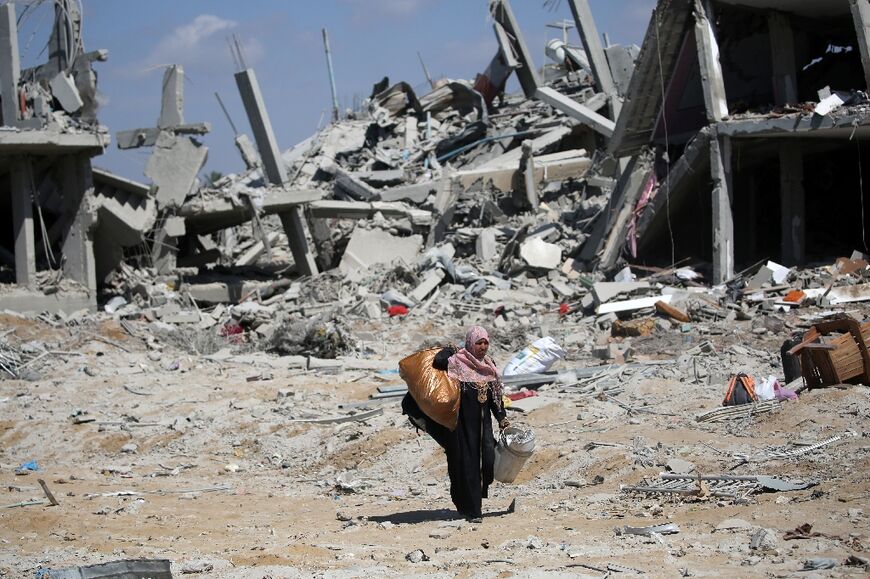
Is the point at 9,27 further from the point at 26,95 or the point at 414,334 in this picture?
the point at 414,334

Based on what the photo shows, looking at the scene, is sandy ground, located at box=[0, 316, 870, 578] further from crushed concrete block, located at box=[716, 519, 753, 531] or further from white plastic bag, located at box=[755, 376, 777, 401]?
white plastic bag, located at box=[755, 376, 777, 401]

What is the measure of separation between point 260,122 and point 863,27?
13200 mm

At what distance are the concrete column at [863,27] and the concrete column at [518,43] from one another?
49.1ft

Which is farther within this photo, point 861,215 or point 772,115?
point 861,215

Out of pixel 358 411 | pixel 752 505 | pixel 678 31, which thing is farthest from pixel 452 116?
pixel 752 505

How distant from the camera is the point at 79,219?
17797 millimetres

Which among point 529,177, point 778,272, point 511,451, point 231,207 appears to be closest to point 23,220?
point 231,207

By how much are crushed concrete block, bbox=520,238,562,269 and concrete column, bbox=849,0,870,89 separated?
6.27m

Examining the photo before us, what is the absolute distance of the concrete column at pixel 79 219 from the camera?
1775cm

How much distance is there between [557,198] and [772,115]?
28.8 ft

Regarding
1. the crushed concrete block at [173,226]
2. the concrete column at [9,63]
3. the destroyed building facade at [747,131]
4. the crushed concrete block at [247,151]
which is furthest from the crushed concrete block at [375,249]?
the crushed concrete block at [247,151]

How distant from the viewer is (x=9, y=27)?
57.9 feet

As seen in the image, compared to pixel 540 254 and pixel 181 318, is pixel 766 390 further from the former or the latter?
pixel 181 318

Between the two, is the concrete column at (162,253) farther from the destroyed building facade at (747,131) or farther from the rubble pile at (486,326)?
the destroyed building facade at (747,131)
